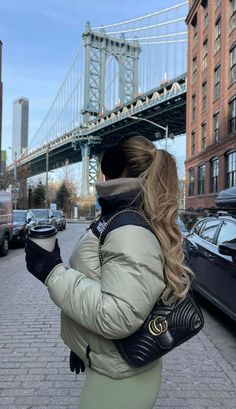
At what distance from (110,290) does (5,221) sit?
1393 cm

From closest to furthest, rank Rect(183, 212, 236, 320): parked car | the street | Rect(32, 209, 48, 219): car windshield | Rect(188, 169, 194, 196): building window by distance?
the street
Rect(183, 212, 236, 320): parked car
Rect(32, 209, 48, 219): car windshield
Rect(188, 169, 194, 196): building window

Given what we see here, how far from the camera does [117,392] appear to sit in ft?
5.80

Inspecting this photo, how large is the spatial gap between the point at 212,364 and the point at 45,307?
342 centimetres

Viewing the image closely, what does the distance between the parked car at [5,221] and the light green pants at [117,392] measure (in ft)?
43.0

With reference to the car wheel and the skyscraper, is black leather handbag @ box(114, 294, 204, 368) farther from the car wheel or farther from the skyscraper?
the skyscraper

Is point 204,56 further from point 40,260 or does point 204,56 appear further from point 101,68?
point 101,68

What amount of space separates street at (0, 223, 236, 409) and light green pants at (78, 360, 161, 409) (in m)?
1.87

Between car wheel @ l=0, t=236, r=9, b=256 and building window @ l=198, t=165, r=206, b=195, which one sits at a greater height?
building window @ l=198, t=165, r=206, b=195

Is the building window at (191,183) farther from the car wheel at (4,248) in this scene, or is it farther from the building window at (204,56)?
the car wheel at (4,248)

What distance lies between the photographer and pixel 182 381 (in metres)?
4.15

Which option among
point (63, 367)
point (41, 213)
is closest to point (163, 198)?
point (63, 367)

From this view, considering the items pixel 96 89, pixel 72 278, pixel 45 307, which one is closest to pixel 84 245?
pixel 72 278

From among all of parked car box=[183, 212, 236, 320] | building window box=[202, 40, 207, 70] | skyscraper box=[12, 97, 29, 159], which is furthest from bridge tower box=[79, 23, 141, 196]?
parked car box=[183, 212, 236, 320]

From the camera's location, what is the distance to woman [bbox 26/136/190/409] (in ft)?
5.55
